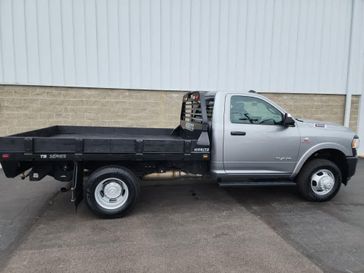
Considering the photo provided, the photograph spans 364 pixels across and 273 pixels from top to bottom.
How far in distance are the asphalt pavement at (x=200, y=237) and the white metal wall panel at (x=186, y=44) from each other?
413 centimetres

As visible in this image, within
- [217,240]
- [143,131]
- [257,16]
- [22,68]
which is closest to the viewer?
[217,240]

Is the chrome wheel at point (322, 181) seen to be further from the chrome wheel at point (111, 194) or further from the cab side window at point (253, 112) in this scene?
the chrome wheel at point (111, 194)

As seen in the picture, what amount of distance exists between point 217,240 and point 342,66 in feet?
27.7

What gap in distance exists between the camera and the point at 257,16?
908cm

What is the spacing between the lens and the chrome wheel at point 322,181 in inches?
219

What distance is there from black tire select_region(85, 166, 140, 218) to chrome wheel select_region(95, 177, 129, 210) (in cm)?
2

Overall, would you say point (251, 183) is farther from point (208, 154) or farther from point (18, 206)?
point (18, 206)

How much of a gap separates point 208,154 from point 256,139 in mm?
937

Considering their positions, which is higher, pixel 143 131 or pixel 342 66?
pixel 342 66

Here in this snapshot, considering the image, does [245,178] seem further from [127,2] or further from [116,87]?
[127,2]

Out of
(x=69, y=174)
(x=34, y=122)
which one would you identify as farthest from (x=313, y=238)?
(x=34, y=122)

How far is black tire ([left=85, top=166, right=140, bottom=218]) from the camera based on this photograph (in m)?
4.60

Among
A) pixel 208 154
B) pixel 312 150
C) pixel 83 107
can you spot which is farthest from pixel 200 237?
pixel 83 107

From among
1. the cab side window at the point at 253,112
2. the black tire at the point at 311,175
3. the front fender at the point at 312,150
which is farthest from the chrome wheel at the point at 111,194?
the black tire at the point at 311,175
